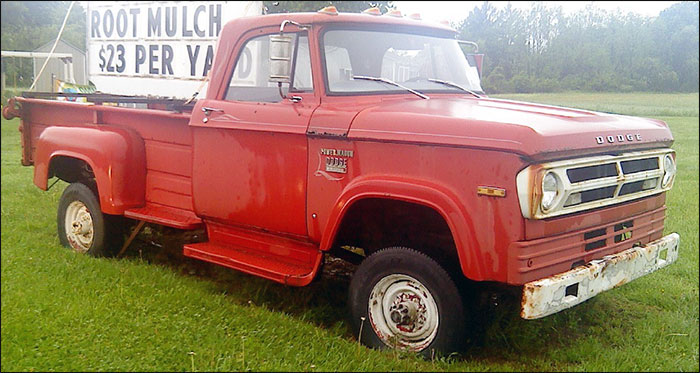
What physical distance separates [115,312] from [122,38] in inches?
208

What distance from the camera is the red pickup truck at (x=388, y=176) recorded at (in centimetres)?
384

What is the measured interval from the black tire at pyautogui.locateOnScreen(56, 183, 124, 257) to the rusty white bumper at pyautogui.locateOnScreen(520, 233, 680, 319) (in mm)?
3779

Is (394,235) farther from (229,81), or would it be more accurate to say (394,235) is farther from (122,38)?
(122,38)

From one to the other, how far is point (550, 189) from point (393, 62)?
1751 millimetres

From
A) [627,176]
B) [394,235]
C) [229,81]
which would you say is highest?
[229,81]

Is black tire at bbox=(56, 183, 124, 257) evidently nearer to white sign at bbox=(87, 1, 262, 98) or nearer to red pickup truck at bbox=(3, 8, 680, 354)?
red pickup truck at bbox=(3, 8, 680, 354)

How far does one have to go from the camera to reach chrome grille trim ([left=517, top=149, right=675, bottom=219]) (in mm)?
3715

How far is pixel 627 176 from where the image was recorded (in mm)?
4316

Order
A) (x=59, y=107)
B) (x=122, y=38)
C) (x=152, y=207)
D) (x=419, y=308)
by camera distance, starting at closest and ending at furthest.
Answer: (x=419, y=308)
(x=152, y=207)
(x=59, y=107)
(x=122, y=38)

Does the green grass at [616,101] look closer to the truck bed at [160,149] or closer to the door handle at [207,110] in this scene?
the door handle at [207,110]

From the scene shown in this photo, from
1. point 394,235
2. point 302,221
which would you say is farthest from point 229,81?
point 394,235

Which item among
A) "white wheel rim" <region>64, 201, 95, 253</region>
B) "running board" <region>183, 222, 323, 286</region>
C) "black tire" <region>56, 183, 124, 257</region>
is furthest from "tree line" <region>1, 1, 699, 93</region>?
"running board" <region>183, 222, 323, 286</region>

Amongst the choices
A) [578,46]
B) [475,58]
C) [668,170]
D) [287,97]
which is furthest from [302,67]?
[578,46]

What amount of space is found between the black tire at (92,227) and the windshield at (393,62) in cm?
255
